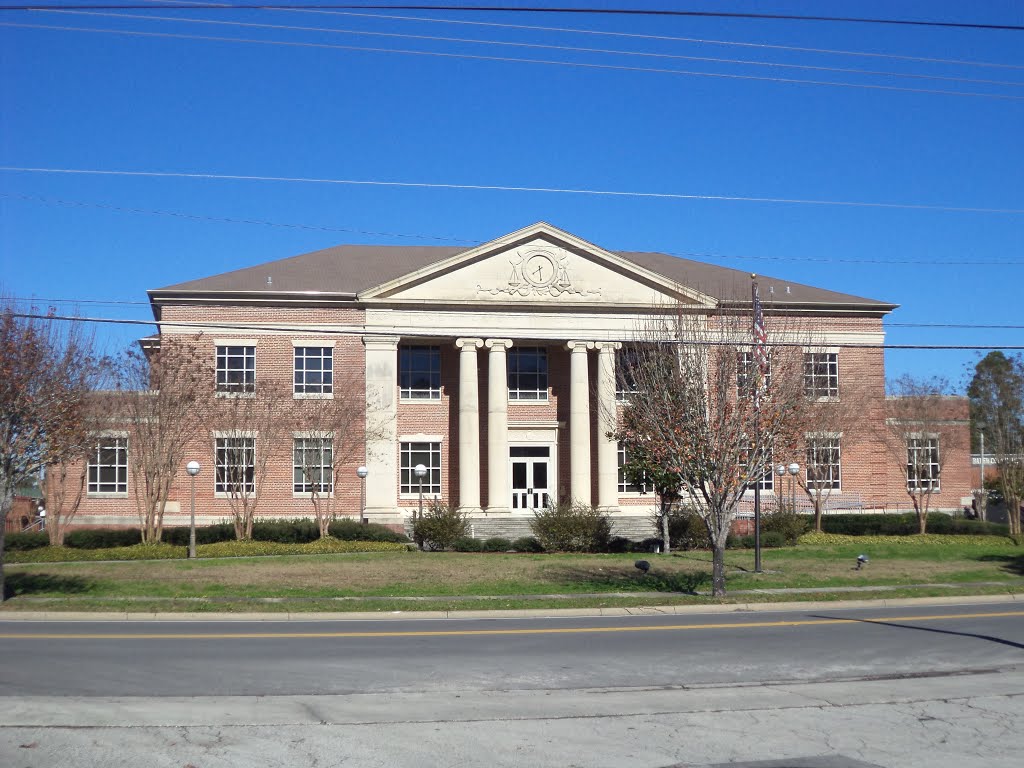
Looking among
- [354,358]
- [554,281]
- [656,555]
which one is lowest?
[656,555]

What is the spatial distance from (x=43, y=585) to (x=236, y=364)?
63.4 ft

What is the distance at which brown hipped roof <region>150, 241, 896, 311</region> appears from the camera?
135 ft

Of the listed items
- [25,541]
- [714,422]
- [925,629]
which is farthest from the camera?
[25,541]

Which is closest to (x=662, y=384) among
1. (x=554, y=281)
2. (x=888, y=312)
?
(x=554, y=281)

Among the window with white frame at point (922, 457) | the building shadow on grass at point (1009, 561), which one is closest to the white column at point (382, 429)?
the window with white frame at point (922, 457)

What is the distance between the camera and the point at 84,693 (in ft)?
35.4

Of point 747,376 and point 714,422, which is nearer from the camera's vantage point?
point 714,422

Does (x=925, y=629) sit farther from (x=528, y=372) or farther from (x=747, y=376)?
(x=528, y=372)

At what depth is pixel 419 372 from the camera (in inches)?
1706

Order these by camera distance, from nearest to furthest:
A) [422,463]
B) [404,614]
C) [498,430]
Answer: [404,614], [498,430], [422,463]

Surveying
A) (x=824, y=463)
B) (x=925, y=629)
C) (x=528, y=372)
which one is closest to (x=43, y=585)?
(x=925, y=629)

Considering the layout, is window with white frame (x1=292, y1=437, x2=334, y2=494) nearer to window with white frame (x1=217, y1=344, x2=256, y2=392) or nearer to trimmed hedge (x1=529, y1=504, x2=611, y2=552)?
window with white frame (x1=217, y1=344, x2=256, y2=392)

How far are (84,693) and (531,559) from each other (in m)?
17.9

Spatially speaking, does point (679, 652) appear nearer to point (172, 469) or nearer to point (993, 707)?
point (993, 707)
